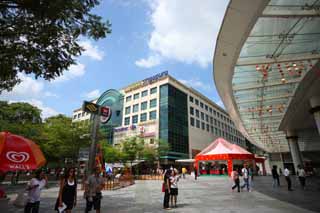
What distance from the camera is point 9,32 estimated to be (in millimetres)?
5309

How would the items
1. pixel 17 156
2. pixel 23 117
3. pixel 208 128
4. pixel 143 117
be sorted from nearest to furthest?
pixel 17 156
pixel 23 117
pixel 143 117
pixel 208 128

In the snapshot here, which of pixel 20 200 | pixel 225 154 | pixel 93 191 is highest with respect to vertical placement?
pixel 225 154

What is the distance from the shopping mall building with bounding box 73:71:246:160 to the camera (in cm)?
4591

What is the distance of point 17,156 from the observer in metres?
4.47

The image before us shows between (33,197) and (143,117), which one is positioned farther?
(143,117)

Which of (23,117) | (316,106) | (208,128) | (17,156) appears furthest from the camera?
(208,128)

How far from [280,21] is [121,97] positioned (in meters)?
50.7

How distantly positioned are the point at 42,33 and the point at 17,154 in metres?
3.04

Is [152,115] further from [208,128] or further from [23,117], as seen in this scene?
[23,117]

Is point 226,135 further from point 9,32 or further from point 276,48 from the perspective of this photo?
point 9,32

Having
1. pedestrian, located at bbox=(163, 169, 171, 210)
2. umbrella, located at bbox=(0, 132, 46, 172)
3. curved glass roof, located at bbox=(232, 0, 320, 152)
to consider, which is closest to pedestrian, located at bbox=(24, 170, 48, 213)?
umbrella, located at bbox=(0, 132, 46, 172)

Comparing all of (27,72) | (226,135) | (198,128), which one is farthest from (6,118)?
(226,135)

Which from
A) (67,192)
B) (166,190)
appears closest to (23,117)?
(166,190)

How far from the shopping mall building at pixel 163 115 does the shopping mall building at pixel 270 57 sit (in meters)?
29.3
